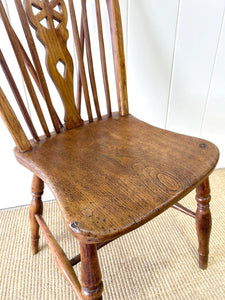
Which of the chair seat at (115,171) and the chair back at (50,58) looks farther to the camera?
the chair back at (50,58)

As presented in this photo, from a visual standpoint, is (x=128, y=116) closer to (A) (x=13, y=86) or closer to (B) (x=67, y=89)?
(B) (x=67, y=89)

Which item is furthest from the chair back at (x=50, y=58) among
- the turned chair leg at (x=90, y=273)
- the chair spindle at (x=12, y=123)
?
the turned chair leg at (x=90, y=273)

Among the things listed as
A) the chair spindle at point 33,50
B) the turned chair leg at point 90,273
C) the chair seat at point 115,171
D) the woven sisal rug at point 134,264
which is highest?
the chair spindle at point 33,50

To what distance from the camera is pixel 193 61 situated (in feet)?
2.98

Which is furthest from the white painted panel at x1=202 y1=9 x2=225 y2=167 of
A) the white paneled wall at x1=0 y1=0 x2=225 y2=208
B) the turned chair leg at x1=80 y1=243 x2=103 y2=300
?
the turned chair leg at x1=80 y1=243 x2=103 y2=300

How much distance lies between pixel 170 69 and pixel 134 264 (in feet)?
2.24

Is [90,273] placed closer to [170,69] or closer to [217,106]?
[170,69]

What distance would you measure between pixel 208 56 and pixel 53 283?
0.93 m

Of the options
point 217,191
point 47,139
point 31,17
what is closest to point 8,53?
point 31,17

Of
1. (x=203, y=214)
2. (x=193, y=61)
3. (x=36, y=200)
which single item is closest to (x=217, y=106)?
(x=193, y=61)

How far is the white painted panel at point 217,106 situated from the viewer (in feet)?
3.08

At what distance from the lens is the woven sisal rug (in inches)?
28.2

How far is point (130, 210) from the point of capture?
41cm

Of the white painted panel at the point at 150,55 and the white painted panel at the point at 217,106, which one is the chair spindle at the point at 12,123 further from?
the white painted panel at the point at 217,106
